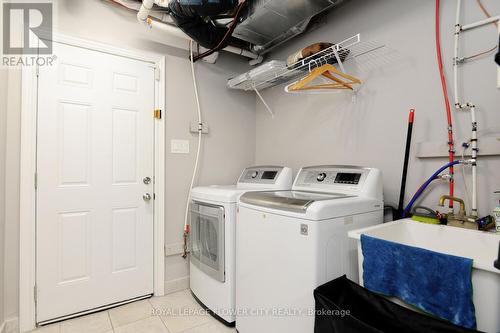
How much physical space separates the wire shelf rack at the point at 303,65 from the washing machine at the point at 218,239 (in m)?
0.86

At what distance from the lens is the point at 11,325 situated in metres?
1.75

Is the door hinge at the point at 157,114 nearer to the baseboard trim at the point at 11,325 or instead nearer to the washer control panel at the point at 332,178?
the washer control panel at the point at 332,178

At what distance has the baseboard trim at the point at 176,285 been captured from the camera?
7.74 ft

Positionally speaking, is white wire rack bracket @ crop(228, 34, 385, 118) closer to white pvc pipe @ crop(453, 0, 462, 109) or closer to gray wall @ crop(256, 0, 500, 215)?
gray wall @ crop(256, 0, 500, 215)

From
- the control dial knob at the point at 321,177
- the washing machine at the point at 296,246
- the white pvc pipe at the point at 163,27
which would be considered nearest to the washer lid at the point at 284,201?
the washing machine at the point at 296,246

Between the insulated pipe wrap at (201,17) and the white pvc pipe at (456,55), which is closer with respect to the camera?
the white pvc pipe at (456,55)

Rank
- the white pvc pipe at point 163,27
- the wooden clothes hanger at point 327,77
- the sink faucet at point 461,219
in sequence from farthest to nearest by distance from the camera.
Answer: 1. the white pvc pipe at point 163,27
2. the wooden clothes hanger at point 327,77
3. the sink faucet at point 461,219

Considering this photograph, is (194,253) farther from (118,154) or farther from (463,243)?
(463,243)

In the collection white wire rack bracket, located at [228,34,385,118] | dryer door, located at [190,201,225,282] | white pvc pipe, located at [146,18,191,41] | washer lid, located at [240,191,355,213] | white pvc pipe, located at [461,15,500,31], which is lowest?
dryer door, located at [190,201,225,282]

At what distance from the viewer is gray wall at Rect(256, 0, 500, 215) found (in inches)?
54.1

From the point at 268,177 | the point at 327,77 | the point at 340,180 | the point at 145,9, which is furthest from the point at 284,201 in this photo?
the point at 145,9

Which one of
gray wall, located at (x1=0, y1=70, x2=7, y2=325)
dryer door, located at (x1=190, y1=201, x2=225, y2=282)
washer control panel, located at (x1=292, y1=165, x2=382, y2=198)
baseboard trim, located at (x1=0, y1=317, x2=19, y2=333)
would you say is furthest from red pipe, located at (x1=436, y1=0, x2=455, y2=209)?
baseboard trim, located at (x1=0, y1=317, x2=19, y2=333)

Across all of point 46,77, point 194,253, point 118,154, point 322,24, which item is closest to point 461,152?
point 322,24

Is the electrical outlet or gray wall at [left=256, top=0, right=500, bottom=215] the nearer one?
gray wall at [left=256, top=0, right=500, bottom=215]
